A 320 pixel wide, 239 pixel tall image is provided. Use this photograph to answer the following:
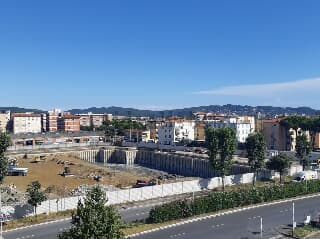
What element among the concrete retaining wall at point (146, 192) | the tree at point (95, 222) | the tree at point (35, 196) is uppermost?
the tree at point (95, 222)

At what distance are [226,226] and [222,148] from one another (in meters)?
19.0

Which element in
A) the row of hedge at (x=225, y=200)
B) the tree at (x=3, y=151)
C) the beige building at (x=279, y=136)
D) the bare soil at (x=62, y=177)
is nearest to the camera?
the tree at (x=3, y=151)

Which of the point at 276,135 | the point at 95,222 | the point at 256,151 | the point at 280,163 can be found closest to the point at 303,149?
the point at 280,163

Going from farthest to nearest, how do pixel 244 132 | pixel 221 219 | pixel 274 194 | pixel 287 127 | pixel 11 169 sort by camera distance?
1. pixel 244 132
2. pixel 287 127
3. pixel 11 169
4. pixel 274 194
5. pixel 221 219

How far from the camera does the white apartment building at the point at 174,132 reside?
5817 inches

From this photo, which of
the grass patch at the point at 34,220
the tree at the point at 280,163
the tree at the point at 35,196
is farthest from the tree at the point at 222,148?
the tree at the point at 35,196

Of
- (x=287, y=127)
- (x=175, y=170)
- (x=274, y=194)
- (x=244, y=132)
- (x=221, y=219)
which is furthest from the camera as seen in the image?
(x=244, y=132)

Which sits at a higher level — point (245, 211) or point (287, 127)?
point (287, 127)

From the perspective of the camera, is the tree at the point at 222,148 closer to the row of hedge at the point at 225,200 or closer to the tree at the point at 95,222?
the row of hedge at the point at 225,200

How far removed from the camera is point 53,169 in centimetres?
9050

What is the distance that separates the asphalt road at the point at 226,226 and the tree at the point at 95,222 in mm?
18117

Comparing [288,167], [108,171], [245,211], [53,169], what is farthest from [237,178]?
[53,169]

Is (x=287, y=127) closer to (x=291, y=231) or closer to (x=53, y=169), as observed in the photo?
(x=53, y=169)

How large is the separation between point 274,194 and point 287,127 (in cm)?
6032
